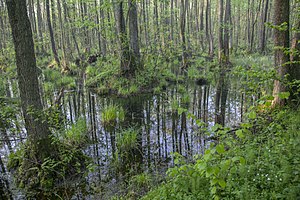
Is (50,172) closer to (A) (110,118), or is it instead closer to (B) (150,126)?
(A) (110,118)

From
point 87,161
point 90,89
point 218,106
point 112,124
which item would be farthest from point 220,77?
point 87,161

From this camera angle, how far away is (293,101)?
20.0 ft

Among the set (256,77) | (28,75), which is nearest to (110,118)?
(28,75)

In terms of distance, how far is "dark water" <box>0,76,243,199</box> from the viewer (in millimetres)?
5643

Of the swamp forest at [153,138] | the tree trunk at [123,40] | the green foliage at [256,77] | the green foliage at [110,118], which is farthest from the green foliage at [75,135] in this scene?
the tree trunk at [123,40]

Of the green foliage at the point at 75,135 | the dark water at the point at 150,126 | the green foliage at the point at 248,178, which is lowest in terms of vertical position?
the dark water at the point at 150,126

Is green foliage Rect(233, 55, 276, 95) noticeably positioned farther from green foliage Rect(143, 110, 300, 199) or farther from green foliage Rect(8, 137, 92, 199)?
green foliage Rect(8, 137, 92, 199)

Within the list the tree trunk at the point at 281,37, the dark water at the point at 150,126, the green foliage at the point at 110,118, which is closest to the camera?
the dark water at the point at 150,126

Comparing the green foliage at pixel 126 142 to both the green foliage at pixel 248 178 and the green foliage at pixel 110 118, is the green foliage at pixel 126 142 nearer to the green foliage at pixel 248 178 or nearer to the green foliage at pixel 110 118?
the green foliage at pixel 110 118

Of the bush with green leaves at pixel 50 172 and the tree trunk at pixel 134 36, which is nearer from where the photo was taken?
the bush with green leaves at pixel 50 172

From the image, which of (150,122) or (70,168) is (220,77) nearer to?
(150,122)

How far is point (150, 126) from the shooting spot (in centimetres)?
828

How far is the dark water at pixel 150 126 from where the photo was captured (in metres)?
5.64

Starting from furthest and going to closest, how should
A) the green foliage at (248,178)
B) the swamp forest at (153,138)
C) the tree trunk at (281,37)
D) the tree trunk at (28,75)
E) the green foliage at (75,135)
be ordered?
the green foliage at (75,135)
the tree trunk at (281,37)
the tree trunk at (28,75)
the swamp forest at (153,138)
the green foliage at (248,178)
